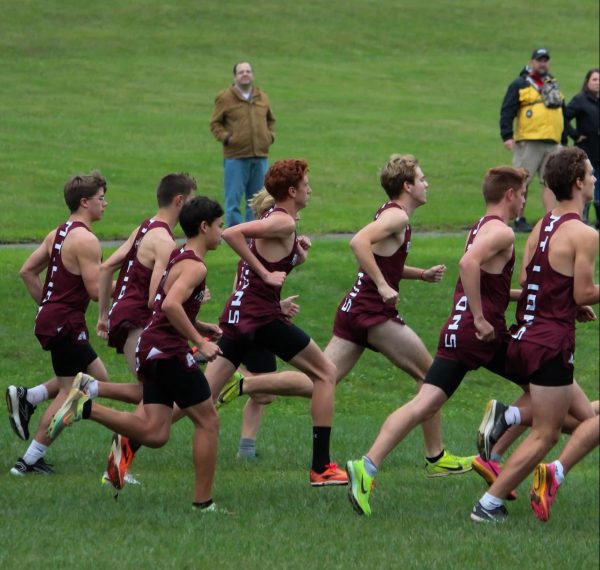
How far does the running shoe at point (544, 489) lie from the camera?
8.39 metres

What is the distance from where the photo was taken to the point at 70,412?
27.5 feet

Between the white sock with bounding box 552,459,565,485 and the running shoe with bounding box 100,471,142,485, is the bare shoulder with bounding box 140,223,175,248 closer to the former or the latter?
the running shoe with bounding box 100,471,142,485

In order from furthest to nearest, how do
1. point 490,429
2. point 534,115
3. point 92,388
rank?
point 534,115
point 490,429
point 92,388

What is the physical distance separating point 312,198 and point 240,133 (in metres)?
4.79

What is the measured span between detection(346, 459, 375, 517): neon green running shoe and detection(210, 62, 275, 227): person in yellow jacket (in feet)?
35.9

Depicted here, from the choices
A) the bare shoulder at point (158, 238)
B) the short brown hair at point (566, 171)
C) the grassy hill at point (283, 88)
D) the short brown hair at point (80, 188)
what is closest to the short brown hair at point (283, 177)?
the bare shoulder at point (158, 238)

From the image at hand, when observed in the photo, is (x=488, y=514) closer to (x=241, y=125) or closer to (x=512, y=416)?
(x=512, y=416)

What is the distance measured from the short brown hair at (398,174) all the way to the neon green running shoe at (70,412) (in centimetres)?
272

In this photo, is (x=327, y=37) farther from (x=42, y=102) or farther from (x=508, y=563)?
(x=508, y=563)

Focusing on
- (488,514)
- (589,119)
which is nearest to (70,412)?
(488,514)

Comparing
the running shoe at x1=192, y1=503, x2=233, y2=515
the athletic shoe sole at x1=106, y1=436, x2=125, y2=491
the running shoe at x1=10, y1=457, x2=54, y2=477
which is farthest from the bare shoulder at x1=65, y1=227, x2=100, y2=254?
the running shoe at x1=192, y1=503, x2=233, y2=515

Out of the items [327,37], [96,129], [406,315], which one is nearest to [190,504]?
[406,315]

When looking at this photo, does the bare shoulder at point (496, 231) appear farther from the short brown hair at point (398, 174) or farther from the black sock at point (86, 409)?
the black sock at point (86, 409)

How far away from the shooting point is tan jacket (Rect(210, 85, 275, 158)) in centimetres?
1914
